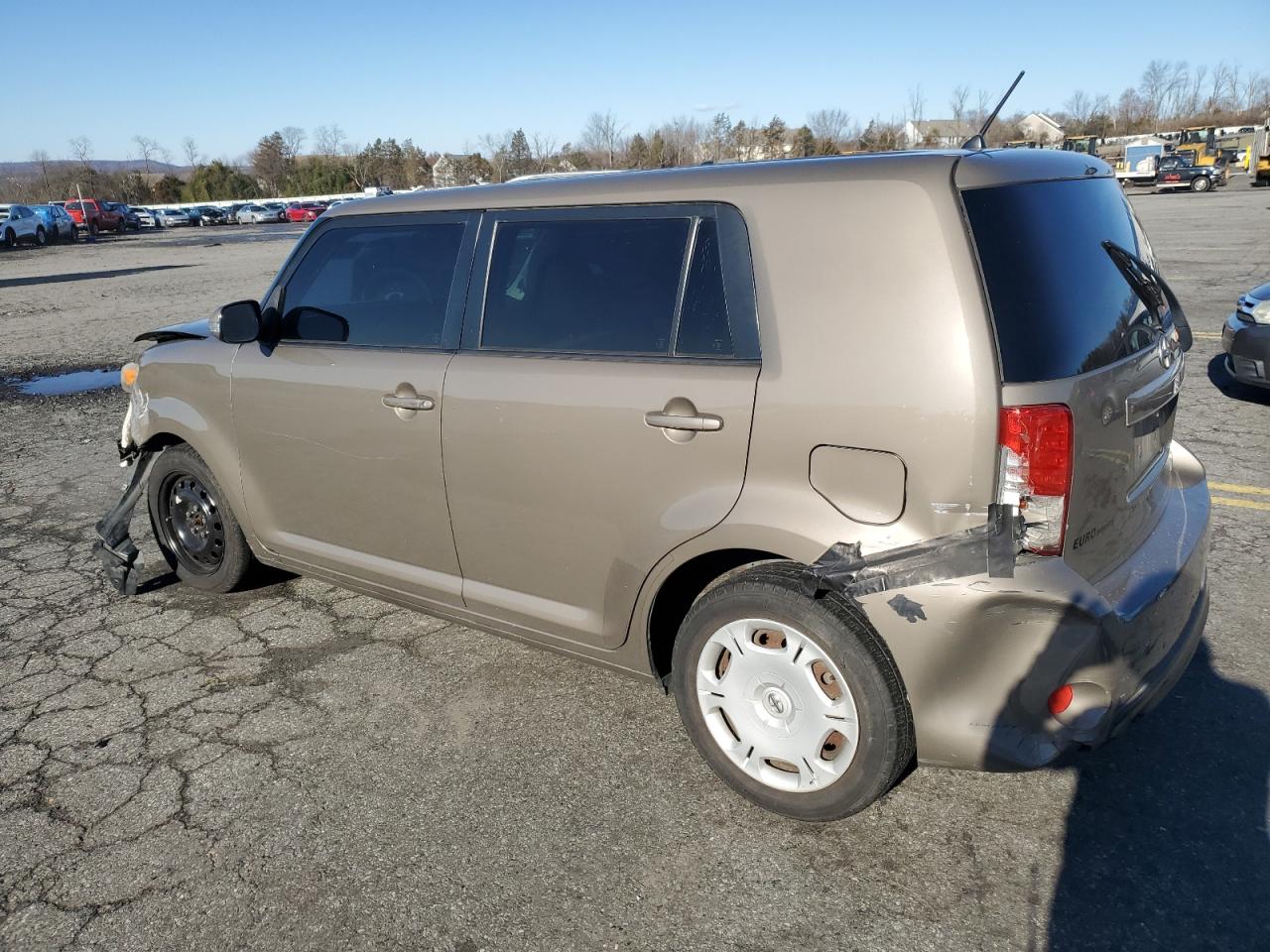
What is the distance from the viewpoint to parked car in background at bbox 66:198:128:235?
5012cm

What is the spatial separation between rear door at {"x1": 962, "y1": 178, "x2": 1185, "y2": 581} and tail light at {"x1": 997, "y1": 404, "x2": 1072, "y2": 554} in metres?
0.03

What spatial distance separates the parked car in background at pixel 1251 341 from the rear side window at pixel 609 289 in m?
6.18

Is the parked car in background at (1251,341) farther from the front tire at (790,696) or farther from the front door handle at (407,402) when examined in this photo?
the front door handle at (407,402)

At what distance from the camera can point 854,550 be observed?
2.49 m

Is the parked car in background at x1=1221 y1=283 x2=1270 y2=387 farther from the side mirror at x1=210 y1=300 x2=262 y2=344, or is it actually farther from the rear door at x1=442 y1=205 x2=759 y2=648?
the side mirror at x1=210 y1=300 x2=262 y2=344

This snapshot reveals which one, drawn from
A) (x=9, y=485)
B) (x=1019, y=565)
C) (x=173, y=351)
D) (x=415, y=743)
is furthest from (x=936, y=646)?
(x=9, y=485)

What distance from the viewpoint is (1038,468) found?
7.68 ft

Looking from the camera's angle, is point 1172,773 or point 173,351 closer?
point 1172,773

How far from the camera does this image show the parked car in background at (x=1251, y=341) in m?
7.04

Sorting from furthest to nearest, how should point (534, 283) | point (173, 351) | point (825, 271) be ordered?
point (173, 351)
point (534, 283)
point (825, 271)

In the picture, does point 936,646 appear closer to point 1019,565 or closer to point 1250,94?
point 1019,565

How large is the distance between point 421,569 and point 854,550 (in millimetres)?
1849

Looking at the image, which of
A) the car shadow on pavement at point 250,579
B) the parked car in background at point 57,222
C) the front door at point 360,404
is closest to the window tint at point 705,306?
the front door at point 360,404

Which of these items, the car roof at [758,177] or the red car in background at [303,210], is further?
the red car in background at [303,210]
